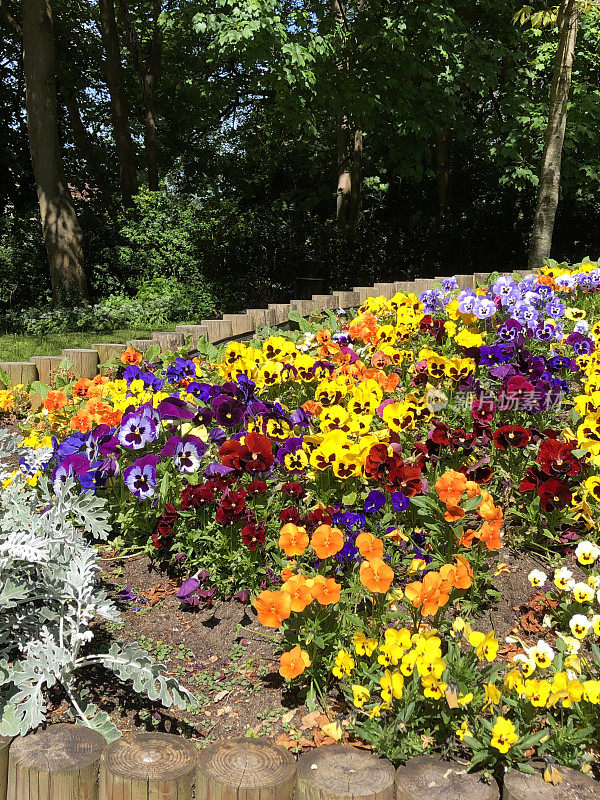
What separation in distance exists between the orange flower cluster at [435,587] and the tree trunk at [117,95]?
13.8m

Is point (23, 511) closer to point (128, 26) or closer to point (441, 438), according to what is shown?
point (441, 438)

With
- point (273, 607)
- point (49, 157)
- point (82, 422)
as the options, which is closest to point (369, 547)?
point (273, 607)

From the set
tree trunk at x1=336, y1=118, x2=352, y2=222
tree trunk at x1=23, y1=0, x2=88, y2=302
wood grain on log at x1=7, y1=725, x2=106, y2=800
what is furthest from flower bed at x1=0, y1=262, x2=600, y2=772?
tree trunk at x1=336, y1=118, x2=352, y2=222

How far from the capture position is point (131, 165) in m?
15.7


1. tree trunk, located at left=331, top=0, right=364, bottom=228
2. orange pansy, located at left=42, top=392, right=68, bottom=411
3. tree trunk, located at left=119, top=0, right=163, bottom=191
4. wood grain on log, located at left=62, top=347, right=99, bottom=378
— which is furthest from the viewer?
tree trunk, located at left=119, top=0, right=163, bottom=191

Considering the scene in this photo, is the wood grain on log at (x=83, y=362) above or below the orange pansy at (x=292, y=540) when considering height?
above

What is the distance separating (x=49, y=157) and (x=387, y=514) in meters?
10.3

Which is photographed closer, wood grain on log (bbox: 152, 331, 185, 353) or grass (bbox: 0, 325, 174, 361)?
wood grain on log (bbox: 152, 331, 185, 353)

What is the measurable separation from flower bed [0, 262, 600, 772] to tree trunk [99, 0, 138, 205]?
40.2ft

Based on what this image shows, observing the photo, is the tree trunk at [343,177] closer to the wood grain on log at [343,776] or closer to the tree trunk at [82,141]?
the tree trunk at [82,141]

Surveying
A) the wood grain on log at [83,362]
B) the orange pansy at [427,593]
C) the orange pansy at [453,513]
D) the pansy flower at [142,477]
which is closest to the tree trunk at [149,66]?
the wood grain on log at [83,362]

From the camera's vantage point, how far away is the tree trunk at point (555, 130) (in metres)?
10.5

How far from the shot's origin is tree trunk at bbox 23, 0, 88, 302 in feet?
35.9

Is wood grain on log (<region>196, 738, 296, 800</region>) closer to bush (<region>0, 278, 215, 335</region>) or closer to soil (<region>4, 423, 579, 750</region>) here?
soil (<region>4, 423, 579, 750</region>)
